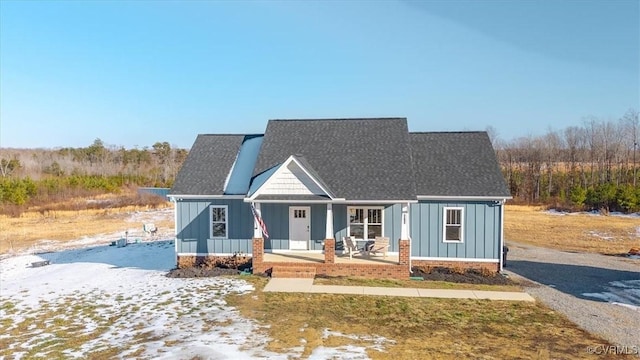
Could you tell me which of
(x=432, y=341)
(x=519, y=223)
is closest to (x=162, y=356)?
(x=432, y=341)

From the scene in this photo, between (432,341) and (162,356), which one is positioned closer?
(162,356)

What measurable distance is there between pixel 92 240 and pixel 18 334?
18467mm

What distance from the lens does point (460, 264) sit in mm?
16031

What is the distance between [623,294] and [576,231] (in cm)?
1671

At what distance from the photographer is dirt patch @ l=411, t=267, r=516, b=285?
1495cm

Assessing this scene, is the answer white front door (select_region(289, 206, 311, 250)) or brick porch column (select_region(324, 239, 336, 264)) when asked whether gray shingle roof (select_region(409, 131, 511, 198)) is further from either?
white front door (select_region(289, 206, 311, 250))

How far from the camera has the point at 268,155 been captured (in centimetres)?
1808

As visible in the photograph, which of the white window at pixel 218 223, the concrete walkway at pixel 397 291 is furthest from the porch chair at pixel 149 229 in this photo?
the concrete walkway at pixel 397 291

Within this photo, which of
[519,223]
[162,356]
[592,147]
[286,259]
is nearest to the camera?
[162,356]

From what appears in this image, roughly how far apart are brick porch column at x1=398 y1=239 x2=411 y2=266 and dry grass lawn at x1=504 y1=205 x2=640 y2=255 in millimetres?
13252

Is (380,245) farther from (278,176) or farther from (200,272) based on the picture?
(200,272)

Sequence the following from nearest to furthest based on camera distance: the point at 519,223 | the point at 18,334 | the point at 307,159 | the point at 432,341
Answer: the point at 432,341
the point at 18,334
the point at 307,159
the point at 519,223

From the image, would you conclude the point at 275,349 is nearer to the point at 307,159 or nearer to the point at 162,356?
the point at 162,356

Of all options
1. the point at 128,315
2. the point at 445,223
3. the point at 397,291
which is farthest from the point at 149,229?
the point at 445,223
